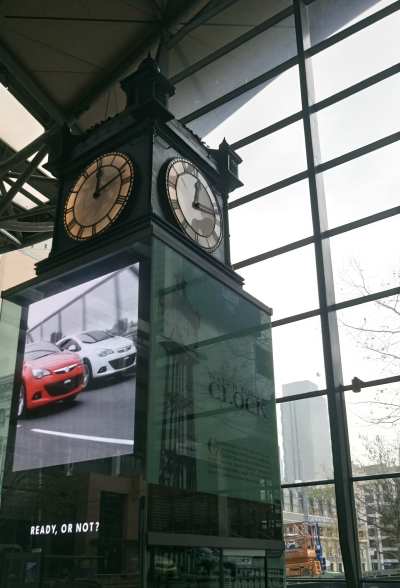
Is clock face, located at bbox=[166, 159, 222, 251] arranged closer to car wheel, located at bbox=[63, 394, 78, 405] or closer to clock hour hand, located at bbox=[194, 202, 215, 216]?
clock hour hand, located at bbox=[194, 202, 215, 216]

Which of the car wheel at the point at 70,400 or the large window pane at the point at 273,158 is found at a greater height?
the large window pane at the point at 273,158

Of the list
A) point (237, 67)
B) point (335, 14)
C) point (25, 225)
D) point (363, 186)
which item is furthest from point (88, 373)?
point (25, 225)

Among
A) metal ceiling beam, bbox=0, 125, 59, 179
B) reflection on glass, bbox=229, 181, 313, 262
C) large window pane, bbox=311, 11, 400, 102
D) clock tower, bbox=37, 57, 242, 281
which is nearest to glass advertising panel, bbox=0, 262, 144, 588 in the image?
clock tower, bbox=37, 57, 242, 281

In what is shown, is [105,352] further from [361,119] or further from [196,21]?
[196,21]

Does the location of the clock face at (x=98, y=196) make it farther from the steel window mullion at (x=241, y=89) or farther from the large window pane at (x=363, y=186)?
the steel window mullion at (x=241, y=89)

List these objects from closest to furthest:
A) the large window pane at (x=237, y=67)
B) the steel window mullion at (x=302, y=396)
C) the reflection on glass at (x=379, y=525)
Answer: the reflection on glass at (x=379, y=525)
the steel window mullion at (x=302, y=396)
the large window pane at (x=237, y=67)

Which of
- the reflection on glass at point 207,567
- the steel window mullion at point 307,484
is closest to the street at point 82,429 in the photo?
the reflection on glass at point 207,567

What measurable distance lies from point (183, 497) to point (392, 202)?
6.42 metres

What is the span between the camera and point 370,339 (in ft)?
25.3

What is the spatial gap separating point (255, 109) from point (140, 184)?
23.2 feet

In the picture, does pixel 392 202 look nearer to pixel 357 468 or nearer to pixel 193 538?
pixel 357 468

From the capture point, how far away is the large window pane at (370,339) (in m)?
7.47

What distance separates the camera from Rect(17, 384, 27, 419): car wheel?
11.9 ft

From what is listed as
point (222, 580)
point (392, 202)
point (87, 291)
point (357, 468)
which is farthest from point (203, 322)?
point (392, 202)
